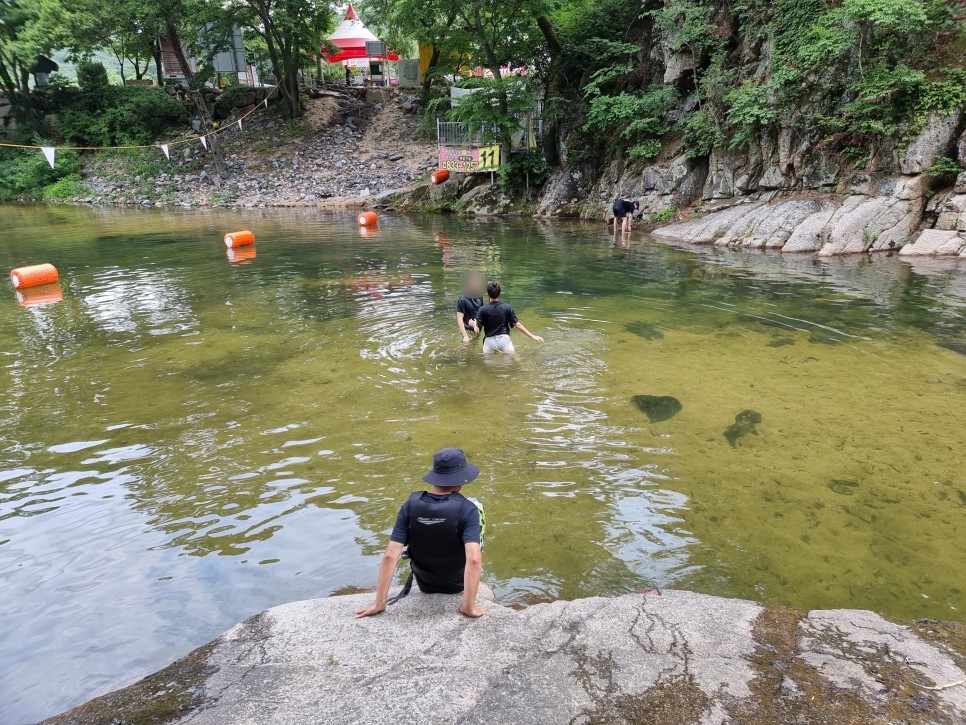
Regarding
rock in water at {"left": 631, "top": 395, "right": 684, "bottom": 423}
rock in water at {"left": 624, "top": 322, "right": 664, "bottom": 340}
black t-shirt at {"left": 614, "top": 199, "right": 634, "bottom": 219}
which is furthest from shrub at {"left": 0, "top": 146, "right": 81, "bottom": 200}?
rock in water at {"left": 631, "top": 395, "right": 684, "bottom": 423}

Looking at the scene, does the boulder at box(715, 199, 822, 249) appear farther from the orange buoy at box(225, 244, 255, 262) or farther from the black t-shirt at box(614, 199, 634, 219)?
the orange buoy at box(225, 244, 255, 262)

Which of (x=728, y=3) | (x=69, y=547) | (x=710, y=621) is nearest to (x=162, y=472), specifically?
(x=69, y=547)

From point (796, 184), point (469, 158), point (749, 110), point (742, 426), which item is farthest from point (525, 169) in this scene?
point (742, 426)

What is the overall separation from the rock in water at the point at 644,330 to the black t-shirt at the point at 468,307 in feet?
9.65

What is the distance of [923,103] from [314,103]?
36247mm

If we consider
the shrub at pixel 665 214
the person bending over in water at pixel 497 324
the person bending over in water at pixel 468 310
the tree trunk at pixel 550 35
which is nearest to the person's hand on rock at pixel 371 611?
the person bending over in water at pixel 497 324

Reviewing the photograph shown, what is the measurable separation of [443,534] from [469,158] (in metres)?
27.3

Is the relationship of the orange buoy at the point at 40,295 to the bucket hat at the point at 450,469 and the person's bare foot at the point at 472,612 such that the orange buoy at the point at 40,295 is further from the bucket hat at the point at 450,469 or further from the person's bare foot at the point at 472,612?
the person's bare foot at the point at 472,612

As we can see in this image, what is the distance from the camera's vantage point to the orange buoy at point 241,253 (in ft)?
63.1

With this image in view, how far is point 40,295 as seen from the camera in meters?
14.9

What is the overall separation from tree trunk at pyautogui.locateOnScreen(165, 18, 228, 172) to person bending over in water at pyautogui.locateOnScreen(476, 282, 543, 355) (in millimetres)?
34906

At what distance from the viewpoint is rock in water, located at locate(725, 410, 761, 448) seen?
23.8 ft

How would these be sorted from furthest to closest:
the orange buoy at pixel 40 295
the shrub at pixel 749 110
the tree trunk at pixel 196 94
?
the tree trunk at pixel 196 94
the shrub at pixel 749 110
the orange buoy at pixel 40 295

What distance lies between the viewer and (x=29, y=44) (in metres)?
35.5
